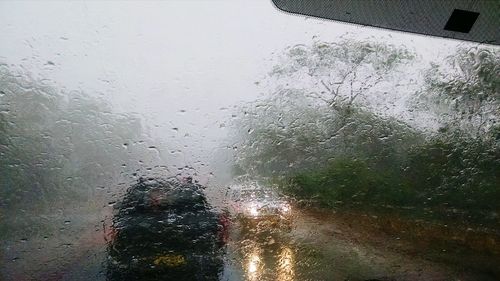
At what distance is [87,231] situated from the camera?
19.4 ft

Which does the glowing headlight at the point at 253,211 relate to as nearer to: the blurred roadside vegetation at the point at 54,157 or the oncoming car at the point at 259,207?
the oncoming car at the point at 259,207

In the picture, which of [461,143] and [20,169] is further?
[461,143]

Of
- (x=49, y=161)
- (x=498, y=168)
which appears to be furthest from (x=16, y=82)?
(x=498, y=168)

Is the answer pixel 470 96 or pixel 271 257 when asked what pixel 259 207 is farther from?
pixel 470 96

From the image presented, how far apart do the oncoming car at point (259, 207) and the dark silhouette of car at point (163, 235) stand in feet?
4.55

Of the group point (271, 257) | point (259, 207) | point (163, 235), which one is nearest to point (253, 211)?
point (259, 207)

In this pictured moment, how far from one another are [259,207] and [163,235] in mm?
2354

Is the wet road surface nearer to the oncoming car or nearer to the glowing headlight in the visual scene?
the oncoming car

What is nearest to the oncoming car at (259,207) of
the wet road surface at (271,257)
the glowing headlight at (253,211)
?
the glowing headlight at (253,211)

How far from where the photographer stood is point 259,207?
23.6 feet

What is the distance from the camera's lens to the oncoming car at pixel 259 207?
679cm

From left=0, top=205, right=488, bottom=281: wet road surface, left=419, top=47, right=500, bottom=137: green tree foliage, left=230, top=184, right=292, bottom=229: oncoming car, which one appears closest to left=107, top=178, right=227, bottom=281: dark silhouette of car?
left=0, top=205, right=488, bottom=281: wet road surface

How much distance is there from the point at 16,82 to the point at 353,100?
6441mm

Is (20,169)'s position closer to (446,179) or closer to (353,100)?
(353,100)
